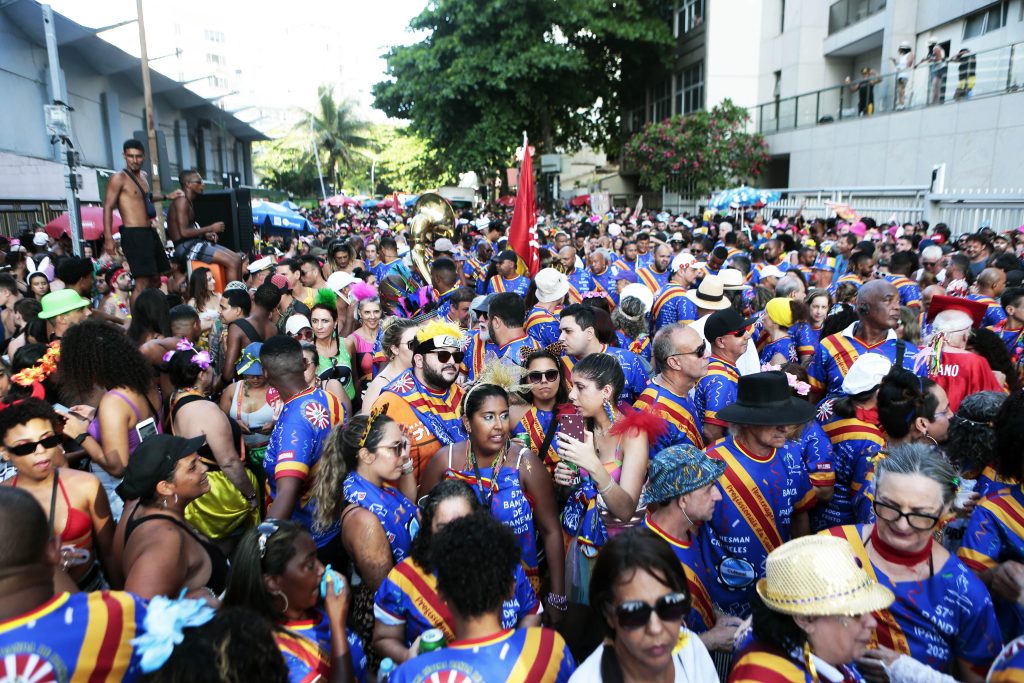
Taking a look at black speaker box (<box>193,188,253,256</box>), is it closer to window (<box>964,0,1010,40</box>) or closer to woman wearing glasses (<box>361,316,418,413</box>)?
woman wearing glasses (<box>361,316,418,413</box>)

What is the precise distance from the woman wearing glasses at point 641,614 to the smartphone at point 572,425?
146 cm

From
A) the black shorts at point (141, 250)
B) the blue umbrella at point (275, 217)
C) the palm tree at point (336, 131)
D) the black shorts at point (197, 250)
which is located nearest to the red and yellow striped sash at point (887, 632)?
the black shorts at point (141, 250)

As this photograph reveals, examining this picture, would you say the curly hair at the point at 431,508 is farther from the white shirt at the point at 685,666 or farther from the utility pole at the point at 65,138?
the utility pole at the point at 65,138

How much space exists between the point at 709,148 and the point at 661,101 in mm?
10362

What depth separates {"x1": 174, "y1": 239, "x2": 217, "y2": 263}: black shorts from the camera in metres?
8.25

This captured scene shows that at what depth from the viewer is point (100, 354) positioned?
3873 mm

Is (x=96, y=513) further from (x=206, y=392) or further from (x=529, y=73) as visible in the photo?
(x=529, y=73)

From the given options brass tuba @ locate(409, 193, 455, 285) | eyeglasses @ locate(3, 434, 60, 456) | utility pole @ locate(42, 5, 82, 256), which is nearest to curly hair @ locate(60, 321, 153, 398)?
eyeglasses @ locate(3, 434, 60, 456)

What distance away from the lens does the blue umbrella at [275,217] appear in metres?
21.2

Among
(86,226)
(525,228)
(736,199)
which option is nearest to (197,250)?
(525,228)

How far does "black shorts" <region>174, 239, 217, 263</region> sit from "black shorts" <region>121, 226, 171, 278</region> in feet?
2.74

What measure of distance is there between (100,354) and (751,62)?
27.9 m

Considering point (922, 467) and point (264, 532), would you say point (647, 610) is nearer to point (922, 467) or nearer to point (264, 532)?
point (922, 467)

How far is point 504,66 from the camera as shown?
2581 cm
